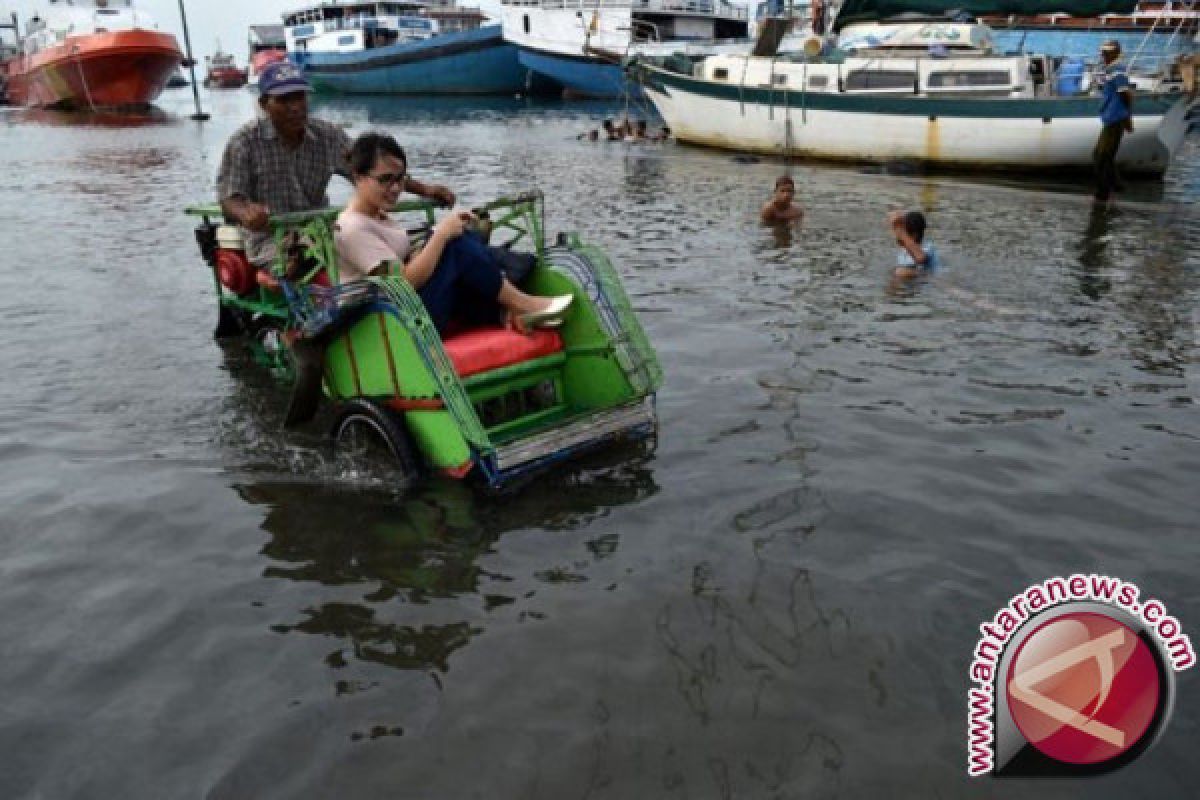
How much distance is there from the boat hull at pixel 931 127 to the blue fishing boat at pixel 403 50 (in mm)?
31398

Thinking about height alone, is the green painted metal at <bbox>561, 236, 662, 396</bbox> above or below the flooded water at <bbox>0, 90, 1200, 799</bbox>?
above

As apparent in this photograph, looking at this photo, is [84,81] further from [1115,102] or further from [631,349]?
[631,349]

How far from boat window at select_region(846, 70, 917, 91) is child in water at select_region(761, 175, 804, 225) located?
29.2 ft

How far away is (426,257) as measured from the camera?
5.32 meters

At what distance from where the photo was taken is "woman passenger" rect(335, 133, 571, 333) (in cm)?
534

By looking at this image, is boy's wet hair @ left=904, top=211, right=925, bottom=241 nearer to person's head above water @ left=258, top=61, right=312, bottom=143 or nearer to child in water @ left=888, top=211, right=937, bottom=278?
child in water @ left=888, top=211, right=937, bottom=278

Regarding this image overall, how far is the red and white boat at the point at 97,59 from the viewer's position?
47.8 meters

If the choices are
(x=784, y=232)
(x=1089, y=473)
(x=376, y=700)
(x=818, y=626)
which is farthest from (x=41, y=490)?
(x=784, y=232)

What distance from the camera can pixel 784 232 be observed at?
43.5 feet

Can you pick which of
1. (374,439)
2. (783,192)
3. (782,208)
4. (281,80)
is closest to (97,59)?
(782,208)

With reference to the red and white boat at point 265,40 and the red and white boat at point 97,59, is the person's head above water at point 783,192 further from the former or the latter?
the red and white boat at point 265,40

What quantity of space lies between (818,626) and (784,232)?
385 inches

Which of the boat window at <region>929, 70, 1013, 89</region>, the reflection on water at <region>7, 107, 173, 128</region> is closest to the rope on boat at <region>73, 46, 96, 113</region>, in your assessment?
the reflection on water at <region>7, 107, 173, 128</region>

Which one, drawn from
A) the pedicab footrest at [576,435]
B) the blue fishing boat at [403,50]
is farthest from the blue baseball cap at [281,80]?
the blue fishing boat at [403,50]
